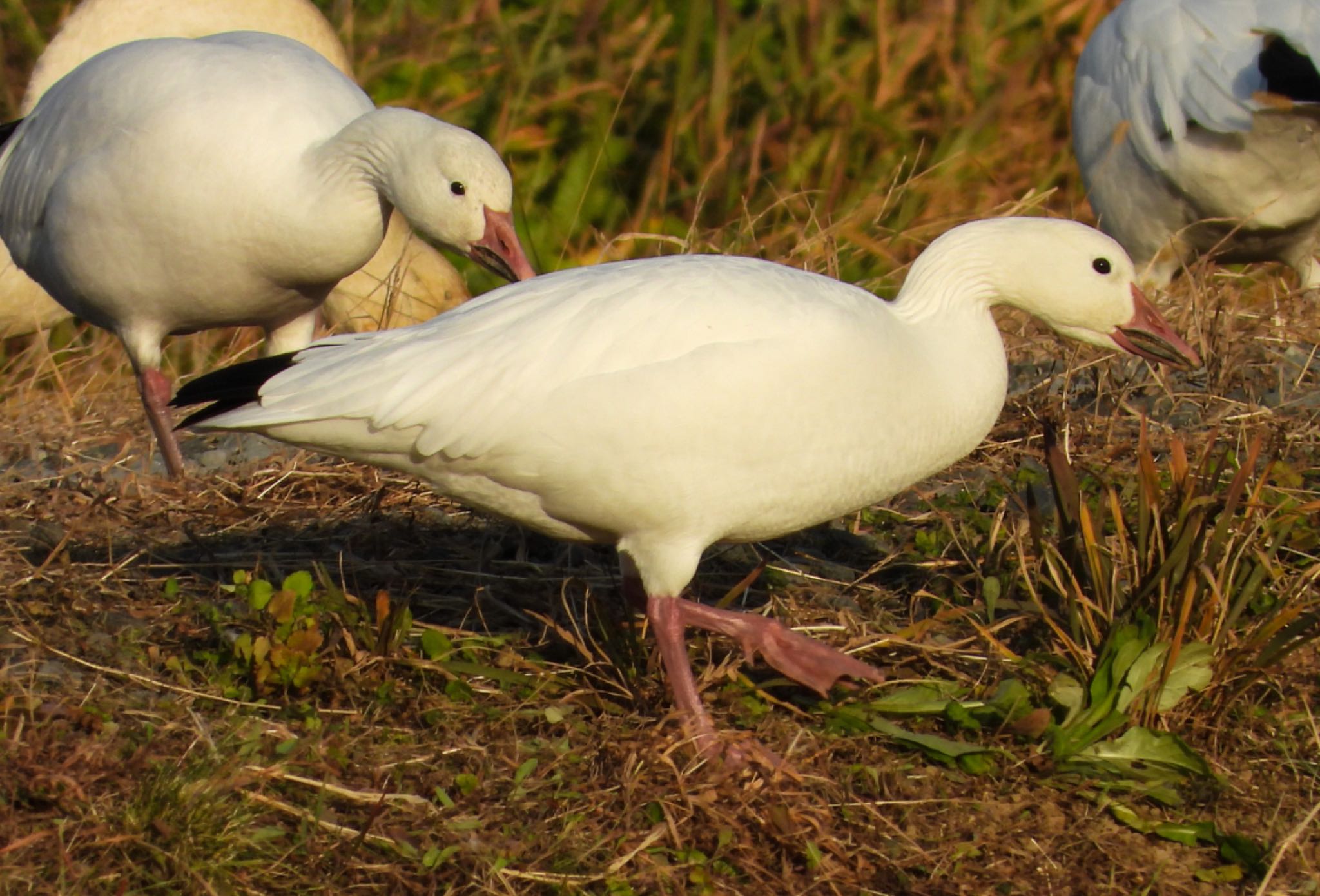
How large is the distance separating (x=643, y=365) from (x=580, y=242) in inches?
194

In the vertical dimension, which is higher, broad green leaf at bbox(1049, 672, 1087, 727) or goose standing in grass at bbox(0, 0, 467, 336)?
broad green leaf at bbox(1049, 672, 1087, 727)

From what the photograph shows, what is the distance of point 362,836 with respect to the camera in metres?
2.65

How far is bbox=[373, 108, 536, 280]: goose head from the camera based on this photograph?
4.03 metres

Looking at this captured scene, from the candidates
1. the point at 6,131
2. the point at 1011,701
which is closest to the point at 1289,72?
the point at 1011,701

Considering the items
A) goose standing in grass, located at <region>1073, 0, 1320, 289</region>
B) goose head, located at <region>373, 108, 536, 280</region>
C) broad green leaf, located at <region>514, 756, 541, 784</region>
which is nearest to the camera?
broad green leaf, located at <region>514, 756, 541, 784</region>

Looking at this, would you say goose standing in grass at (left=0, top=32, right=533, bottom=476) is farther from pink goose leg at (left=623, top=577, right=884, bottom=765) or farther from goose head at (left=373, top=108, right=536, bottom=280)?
pink goose leg at (left=623, top=577, right=884, bottom=765)

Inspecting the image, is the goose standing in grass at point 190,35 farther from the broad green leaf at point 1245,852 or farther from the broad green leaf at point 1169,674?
the broad green leaf at point 1245,852

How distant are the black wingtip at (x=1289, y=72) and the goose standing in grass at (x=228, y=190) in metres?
2.54

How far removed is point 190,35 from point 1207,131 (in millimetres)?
3610

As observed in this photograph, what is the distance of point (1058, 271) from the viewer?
3.19 meters

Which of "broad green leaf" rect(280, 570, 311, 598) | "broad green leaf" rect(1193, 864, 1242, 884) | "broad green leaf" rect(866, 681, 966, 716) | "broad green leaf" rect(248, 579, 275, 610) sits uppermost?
"broad green leaf" rect(1193, 864, 1242, 884)

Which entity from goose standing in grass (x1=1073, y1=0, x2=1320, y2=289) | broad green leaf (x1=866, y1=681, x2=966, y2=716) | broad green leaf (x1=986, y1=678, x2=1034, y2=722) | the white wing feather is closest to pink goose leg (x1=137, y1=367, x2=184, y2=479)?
the white wing feather

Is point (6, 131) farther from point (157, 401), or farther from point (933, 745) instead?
point (933, 745)

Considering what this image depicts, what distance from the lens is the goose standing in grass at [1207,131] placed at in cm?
525
